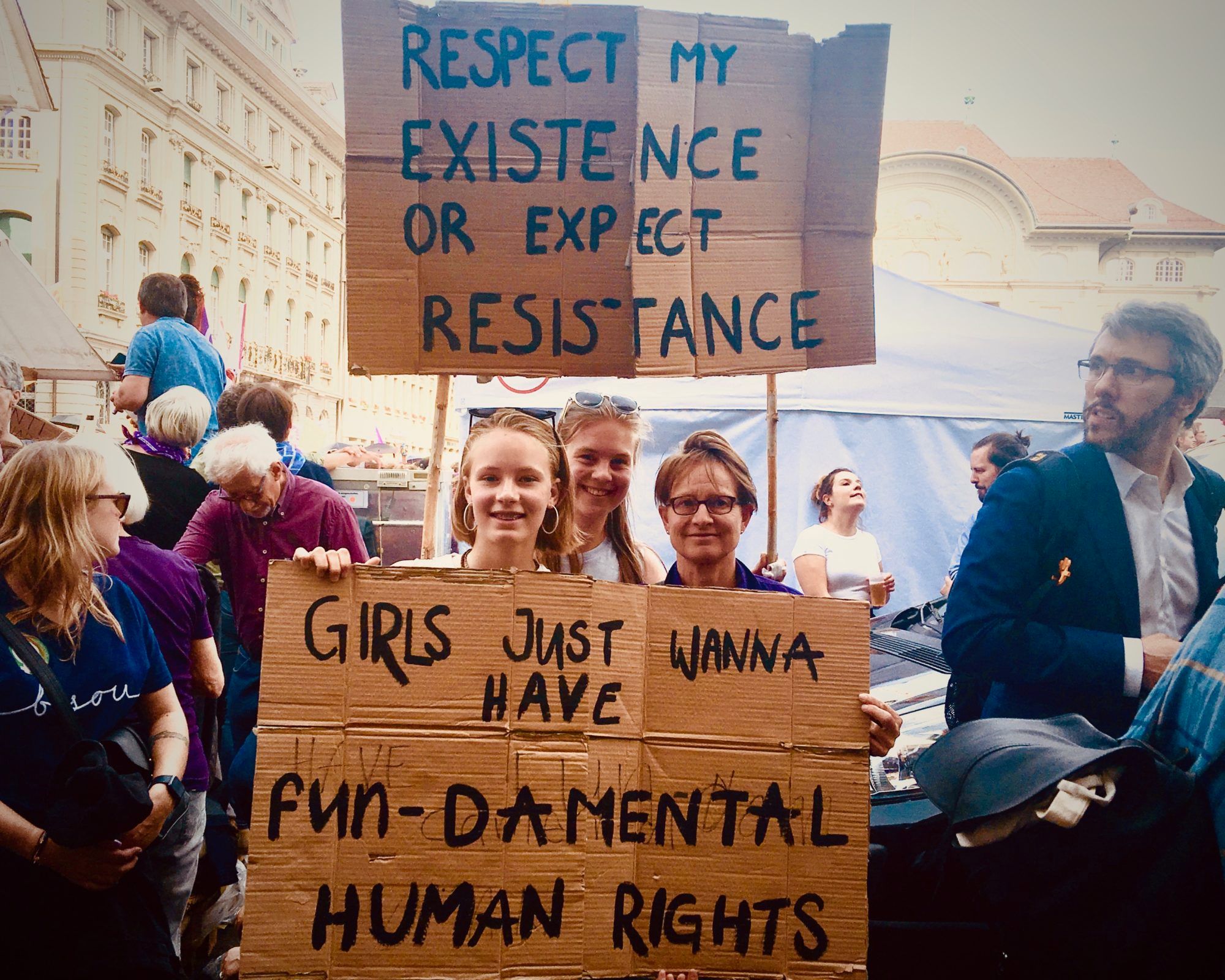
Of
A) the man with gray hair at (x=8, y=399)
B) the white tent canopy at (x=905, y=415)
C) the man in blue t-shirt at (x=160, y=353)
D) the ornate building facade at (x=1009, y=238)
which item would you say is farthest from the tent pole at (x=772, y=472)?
the ornate building facade at (x=1009, y=238)

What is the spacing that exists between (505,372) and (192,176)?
647 cm

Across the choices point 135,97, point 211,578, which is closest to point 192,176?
point 135,97

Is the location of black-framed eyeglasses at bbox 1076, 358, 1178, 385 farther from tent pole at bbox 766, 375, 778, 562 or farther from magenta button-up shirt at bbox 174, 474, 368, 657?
magenta button-up shirt at bbox 174, 474, 368, 657

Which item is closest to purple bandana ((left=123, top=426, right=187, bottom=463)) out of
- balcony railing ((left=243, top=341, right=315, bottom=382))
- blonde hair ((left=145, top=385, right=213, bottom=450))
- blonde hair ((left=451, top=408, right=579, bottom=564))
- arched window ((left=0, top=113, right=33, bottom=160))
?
blonde hair ((left=145, top=385, right=213, bottom=450))

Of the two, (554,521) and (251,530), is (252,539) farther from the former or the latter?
(554,521)

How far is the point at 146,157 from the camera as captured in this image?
6.88 metres

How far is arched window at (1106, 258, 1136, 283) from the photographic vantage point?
2447 cm

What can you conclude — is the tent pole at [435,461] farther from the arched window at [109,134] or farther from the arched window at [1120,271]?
the arched window at [1120,271]

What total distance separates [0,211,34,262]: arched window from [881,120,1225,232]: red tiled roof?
24.1 meters

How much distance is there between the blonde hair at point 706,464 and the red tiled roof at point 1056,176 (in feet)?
86.5

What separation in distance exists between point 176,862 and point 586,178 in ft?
6.28

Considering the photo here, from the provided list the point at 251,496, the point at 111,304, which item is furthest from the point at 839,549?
the point at 111,304

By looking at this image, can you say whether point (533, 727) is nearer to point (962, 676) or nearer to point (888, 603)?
point (962, 676)

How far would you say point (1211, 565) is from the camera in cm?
215
